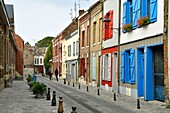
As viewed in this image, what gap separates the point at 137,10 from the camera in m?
18.4

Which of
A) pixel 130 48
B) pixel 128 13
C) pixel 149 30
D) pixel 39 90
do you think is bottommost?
pixel 39 90

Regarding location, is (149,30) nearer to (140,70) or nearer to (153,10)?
(153,10)

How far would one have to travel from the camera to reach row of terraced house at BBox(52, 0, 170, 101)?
1583cm

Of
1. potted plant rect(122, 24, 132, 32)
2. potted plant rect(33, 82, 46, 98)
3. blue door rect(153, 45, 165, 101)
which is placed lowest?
potted plant rect(33, 82, 46, 98)

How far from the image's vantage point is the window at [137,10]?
1618 cm

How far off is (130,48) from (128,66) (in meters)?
1.26

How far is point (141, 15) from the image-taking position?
17.9 m

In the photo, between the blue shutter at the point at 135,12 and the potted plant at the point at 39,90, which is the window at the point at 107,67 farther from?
the potted plant at the point at 39,90

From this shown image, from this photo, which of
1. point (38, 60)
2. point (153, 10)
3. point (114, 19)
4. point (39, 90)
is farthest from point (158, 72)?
point (38, 60)

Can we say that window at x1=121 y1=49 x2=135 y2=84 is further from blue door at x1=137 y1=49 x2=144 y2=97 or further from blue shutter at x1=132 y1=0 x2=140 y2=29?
blue shutter at x1=132 y1=0 x2=140 y2=29

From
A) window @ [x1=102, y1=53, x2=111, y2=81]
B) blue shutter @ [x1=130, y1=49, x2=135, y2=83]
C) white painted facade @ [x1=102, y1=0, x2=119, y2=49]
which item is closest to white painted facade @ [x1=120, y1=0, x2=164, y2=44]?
blue shutter @ [x1=130, y1=49, x2=135, y2=83]

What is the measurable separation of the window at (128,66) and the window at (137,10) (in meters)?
1.71

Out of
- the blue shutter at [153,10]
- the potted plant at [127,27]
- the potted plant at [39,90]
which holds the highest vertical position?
the blue shutter at [153,10]

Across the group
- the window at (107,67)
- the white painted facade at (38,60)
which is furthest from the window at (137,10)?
the white painted facade at (38,60)
